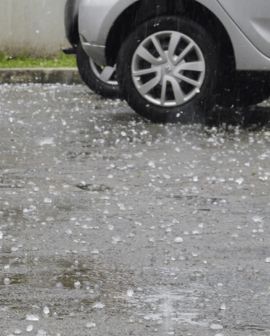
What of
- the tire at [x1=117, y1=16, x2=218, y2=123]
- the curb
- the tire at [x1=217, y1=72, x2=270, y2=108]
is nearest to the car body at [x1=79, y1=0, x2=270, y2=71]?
the tire at [x1=117, y1=16, x2=218, y2=123]

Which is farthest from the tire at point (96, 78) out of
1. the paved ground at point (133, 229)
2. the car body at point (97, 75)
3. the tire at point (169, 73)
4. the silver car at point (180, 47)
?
the tire at point (169, 73)

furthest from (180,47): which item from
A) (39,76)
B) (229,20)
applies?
(39,76)

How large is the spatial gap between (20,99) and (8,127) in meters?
1.87

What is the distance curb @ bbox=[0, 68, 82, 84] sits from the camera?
474 inches

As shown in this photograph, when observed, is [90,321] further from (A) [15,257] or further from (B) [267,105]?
(B) [267,105]

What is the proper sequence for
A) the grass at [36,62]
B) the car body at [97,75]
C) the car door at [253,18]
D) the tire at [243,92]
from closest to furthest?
the car door at [253,18] → the tire at [243,92] → the car body at [97,75] → the grass at [36,62]

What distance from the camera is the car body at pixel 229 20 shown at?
811cm

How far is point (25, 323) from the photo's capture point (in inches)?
145

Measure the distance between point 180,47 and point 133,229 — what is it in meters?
3.44

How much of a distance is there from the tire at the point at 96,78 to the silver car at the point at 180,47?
1562 mm

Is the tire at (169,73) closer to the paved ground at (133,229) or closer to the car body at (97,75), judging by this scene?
the paved ground at (133,229)

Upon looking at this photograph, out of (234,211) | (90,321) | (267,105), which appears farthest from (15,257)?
(267,105)

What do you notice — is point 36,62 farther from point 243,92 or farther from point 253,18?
point 253,18

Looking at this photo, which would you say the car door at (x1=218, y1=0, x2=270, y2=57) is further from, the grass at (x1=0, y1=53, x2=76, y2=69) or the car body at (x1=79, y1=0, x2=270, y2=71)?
the grass at (x1=0, y1=53, x2=76, y2=69)
